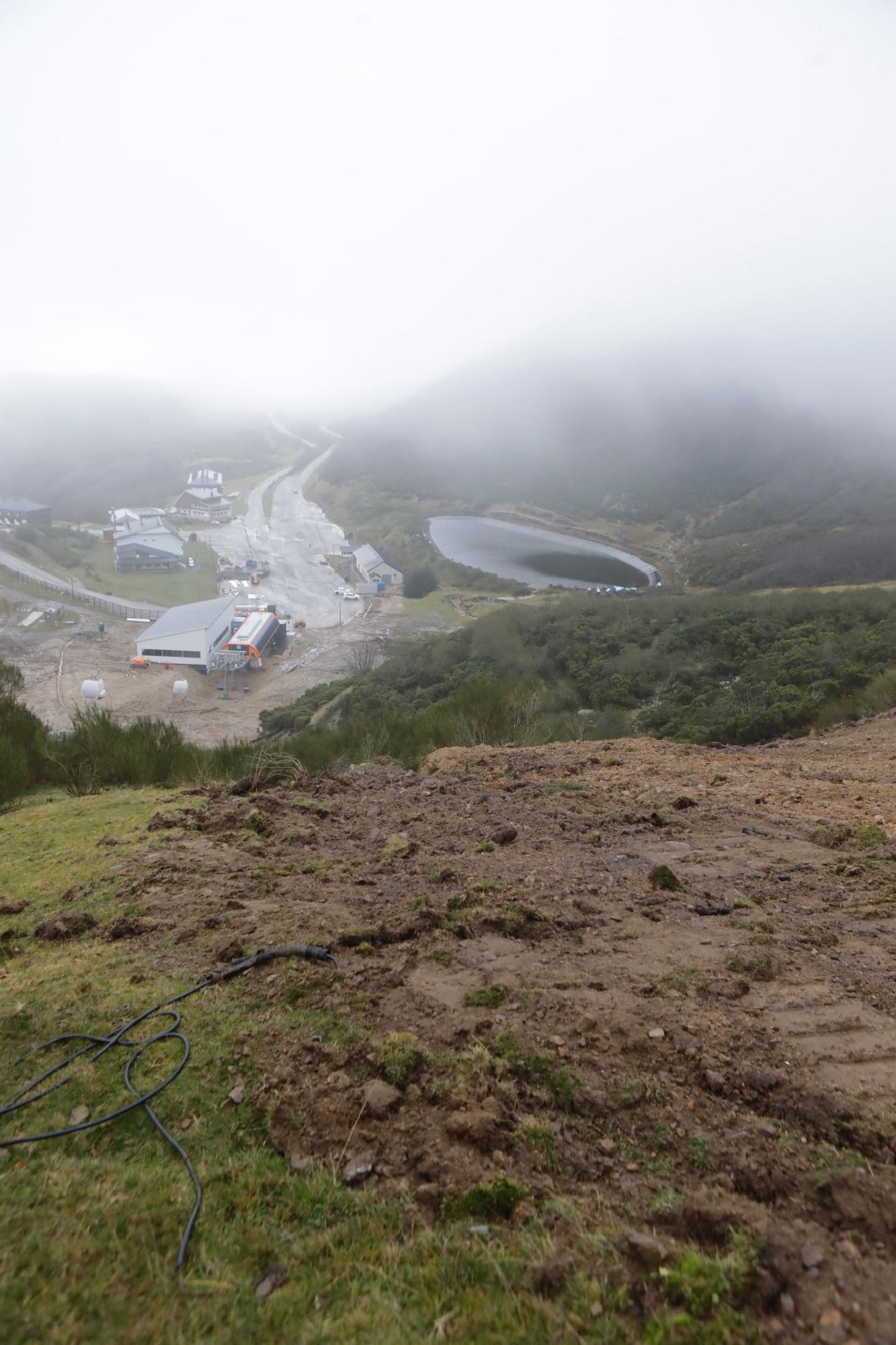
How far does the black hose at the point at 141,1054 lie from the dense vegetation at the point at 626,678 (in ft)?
37.1

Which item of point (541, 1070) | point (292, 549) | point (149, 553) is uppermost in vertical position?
point (541, 1070)

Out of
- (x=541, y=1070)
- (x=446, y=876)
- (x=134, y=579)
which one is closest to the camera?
(x=541, y=1070)

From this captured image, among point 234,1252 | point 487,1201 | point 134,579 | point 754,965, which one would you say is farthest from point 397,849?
point 134,579

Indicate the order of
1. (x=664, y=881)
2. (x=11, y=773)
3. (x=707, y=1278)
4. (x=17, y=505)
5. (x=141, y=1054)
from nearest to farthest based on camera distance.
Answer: (x=707, y=1278), (x=141, y=1054), (x=664, y=881), (x=11, y=773), (x=17, y=505)

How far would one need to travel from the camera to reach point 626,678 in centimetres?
2786

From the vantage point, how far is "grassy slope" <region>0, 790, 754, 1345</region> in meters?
2.04

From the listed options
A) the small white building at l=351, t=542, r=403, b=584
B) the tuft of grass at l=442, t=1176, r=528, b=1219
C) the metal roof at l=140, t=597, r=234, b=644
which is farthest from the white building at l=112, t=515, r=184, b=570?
the tuft of grass at l=442, t=1176, r=528, b=1219

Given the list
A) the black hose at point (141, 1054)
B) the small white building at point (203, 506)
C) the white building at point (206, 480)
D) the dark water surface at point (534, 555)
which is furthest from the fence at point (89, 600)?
the black hose at point (141, 1054)

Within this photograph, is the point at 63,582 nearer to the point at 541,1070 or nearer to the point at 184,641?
the point at 184,641

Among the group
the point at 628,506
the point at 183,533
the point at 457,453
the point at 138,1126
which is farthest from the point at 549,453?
the point at 138,1126

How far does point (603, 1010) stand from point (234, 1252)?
2238 mm

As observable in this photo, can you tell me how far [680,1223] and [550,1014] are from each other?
4.72 feet

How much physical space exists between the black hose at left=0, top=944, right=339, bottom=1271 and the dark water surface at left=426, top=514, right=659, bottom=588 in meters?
65.9

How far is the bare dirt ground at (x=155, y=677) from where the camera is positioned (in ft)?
114
